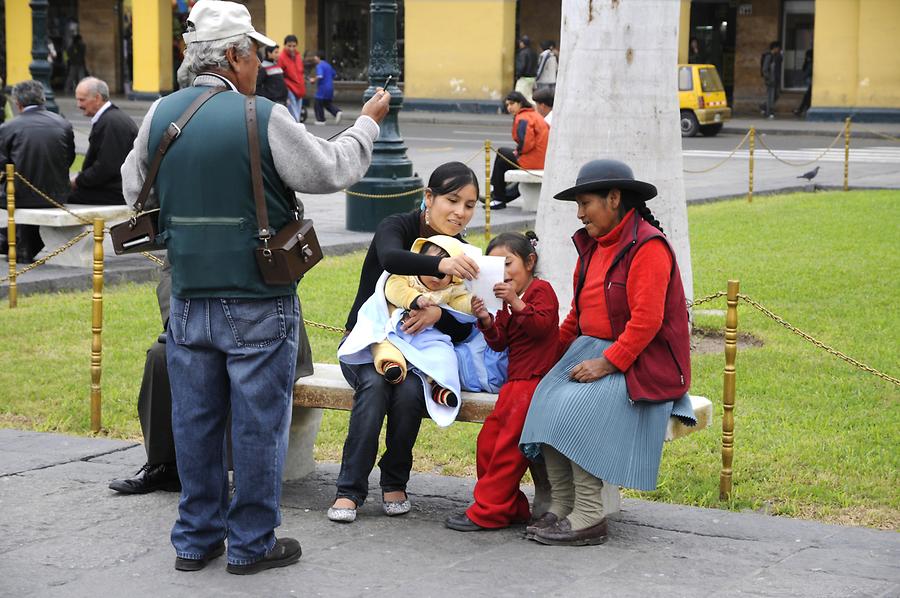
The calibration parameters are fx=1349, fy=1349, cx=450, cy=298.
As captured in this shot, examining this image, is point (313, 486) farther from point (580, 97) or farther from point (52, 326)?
point (52, 326)

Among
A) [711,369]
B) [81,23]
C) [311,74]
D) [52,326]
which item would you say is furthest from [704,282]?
[81,23]

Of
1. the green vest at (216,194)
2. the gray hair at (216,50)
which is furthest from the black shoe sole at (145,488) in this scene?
the gray hair at (216,50)

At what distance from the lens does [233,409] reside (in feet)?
15.5

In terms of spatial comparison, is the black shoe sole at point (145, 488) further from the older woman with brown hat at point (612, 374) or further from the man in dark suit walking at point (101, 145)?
the man in dark suit walking at point (101, 145)

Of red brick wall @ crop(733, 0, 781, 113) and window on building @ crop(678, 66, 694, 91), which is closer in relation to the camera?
window on building @ crop(678, 66, 694, 91)

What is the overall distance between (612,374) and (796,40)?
33.1 m

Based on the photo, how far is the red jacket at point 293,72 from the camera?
91.4ft

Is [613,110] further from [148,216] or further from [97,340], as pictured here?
[148,216]

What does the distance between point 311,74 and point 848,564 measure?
3012cm

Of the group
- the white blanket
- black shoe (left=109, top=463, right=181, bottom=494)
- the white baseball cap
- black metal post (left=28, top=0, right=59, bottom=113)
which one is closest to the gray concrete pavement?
black metal post (left=28, top=0, right=59, bottom=113)

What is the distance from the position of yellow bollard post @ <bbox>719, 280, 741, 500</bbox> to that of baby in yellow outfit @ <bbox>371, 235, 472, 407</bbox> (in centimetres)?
118

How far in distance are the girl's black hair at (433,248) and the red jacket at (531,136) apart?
414 inches

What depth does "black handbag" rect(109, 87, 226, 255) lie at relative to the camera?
A: 4559mm

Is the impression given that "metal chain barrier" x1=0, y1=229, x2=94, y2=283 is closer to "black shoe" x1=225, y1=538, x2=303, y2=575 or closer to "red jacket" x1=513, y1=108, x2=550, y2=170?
"black shoe" x1=225, y1=538, x2=303, y2=575
